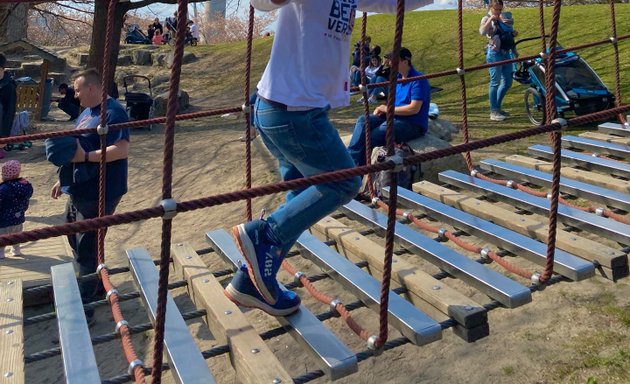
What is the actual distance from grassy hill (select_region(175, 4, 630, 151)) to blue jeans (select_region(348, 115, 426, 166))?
2.45 metres

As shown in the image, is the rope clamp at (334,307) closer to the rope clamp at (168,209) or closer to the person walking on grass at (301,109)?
the person walking on grass at (301,109)

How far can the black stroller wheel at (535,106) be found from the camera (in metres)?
7.84

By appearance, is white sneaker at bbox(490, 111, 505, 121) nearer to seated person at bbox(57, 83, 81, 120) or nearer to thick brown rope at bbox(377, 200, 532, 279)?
thick brown rope at bbox(377, 200, 532, 279)

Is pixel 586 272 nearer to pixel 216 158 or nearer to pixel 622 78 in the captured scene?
pixel 216 158

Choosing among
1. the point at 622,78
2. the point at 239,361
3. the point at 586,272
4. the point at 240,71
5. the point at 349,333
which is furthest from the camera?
the point at 240,71

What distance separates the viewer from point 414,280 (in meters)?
3.18

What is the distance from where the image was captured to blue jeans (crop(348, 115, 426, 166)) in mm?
5613

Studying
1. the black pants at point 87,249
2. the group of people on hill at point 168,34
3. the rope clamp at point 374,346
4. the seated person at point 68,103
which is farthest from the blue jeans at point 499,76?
the group of people on hill at point 168,34

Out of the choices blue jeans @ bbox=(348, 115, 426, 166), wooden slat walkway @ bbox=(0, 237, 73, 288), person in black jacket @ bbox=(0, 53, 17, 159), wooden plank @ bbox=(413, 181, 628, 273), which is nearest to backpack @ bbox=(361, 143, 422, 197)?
blue jeans @ bbox=(348, 115, 426, 166)

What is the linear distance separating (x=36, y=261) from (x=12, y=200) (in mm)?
594

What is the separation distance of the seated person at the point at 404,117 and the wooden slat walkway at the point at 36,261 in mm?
2489

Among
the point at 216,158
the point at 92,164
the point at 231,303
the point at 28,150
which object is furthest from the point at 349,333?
the point at 28,150

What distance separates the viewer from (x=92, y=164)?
4301 mm

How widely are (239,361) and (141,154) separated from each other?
736 centimetres
